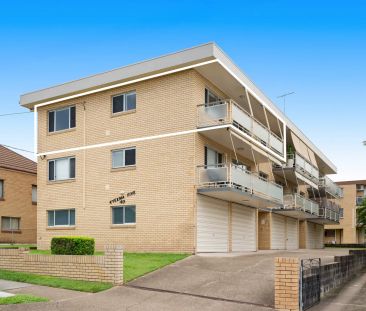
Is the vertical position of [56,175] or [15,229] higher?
[56,175]

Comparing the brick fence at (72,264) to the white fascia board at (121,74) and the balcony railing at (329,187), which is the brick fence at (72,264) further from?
the balcony railing at (329,187)

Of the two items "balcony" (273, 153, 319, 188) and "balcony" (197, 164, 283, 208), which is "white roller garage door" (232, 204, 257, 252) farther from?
"balcony" (273, 153, 319, 188)

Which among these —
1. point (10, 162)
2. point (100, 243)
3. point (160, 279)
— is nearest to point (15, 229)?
point (10, 162)

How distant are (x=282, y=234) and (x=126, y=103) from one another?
56.5 ft

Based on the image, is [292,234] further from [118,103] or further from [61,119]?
[61,119]

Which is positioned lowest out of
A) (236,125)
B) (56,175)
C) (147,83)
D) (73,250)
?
(73,250)

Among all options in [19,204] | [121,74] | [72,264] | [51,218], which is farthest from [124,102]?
[19,204]

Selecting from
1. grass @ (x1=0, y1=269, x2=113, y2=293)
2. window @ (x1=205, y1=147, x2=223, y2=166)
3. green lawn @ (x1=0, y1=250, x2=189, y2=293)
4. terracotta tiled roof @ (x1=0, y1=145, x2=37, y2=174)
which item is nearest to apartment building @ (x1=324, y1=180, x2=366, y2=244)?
terracotta tiled roof @ (x1=0, y1=145, x2=37, y2=174)

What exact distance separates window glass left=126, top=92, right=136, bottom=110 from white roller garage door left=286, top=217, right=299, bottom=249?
1818cm

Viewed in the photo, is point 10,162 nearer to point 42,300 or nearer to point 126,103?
point 126,103

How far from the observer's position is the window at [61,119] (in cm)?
2658

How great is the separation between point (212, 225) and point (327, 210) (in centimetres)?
2296

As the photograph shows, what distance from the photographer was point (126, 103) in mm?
24484

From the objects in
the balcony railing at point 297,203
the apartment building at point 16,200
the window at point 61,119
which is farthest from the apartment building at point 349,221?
the window at point 61,119
